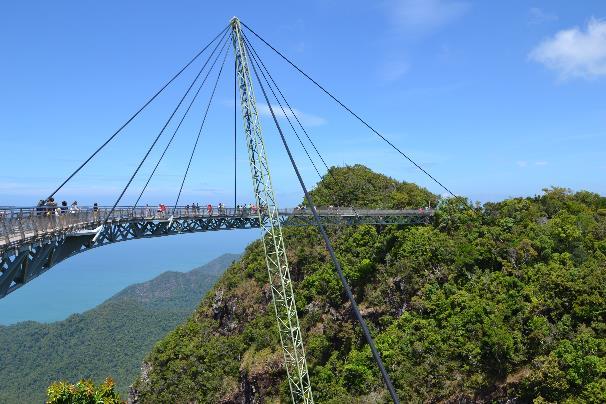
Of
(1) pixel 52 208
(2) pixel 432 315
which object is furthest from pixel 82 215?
(2) pixel 432 315

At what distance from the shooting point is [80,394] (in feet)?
76.8

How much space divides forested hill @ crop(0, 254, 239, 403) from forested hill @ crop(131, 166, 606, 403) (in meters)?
72.8

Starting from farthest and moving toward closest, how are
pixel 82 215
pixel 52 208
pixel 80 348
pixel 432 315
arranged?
pixel 80 348
pixel 432 315
pixel 82 215
pixel 52 208

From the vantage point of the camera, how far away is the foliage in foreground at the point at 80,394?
73.8 feet

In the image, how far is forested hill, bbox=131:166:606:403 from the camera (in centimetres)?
2977

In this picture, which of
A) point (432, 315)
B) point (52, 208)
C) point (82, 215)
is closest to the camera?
point (52, 208)

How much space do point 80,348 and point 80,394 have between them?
134867 millimetres

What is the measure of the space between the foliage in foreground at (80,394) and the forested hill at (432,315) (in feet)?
59.9

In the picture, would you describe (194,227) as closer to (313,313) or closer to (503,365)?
(313,313)

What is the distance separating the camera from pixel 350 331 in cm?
4219

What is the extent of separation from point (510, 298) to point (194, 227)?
80.8ft

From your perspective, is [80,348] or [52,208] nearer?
[52,208]

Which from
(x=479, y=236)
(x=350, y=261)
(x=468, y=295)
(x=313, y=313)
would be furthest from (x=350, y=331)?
(x=479, y=236)

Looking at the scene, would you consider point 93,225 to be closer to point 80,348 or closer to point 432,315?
point 432,315
